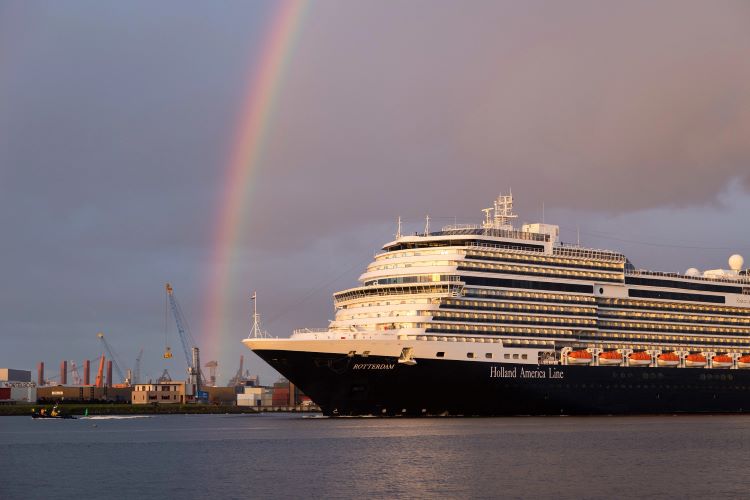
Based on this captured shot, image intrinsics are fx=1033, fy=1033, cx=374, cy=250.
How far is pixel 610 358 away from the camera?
118 m

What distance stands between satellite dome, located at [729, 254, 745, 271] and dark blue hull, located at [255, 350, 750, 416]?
2822 cm

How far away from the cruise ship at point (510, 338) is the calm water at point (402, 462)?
14.4 ft

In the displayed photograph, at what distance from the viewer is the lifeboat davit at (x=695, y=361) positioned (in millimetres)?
126250

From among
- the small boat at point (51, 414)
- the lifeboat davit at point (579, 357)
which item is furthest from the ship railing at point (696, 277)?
the small boat at point (51, 414)

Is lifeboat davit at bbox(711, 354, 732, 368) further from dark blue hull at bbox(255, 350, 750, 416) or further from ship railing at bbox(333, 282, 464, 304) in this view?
ship railing at bbox(333, 282, 464, 304)

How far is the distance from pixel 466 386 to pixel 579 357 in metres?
15.5

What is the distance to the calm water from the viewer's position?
58625 mm

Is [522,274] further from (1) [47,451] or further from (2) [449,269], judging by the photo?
(1) [47,451]

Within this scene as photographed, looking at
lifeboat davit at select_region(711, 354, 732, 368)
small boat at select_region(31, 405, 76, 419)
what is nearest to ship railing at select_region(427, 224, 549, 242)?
lifeboat davit at select_region(711, 354, 732, 368)

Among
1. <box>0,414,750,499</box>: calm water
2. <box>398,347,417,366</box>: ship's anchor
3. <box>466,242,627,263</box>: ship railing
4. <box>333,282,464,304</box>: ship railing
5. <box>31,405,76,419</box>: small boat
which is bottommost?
<box>0,414,750,499</box>: calm water

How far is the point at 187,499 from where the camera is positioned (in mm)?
55250

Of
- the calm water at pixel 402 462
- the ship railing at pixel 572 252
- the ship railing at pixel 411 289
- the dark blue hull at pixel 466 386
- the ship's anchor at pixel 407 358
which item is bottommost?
the calm water at pixel 402 462

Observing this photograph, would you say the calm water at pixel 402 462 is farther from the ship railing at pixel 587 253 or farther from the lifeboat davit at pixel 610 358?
the ship railing at pixel 587 253

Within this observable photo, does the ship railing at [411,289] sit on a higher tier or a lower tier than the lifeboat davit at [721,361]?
higher
